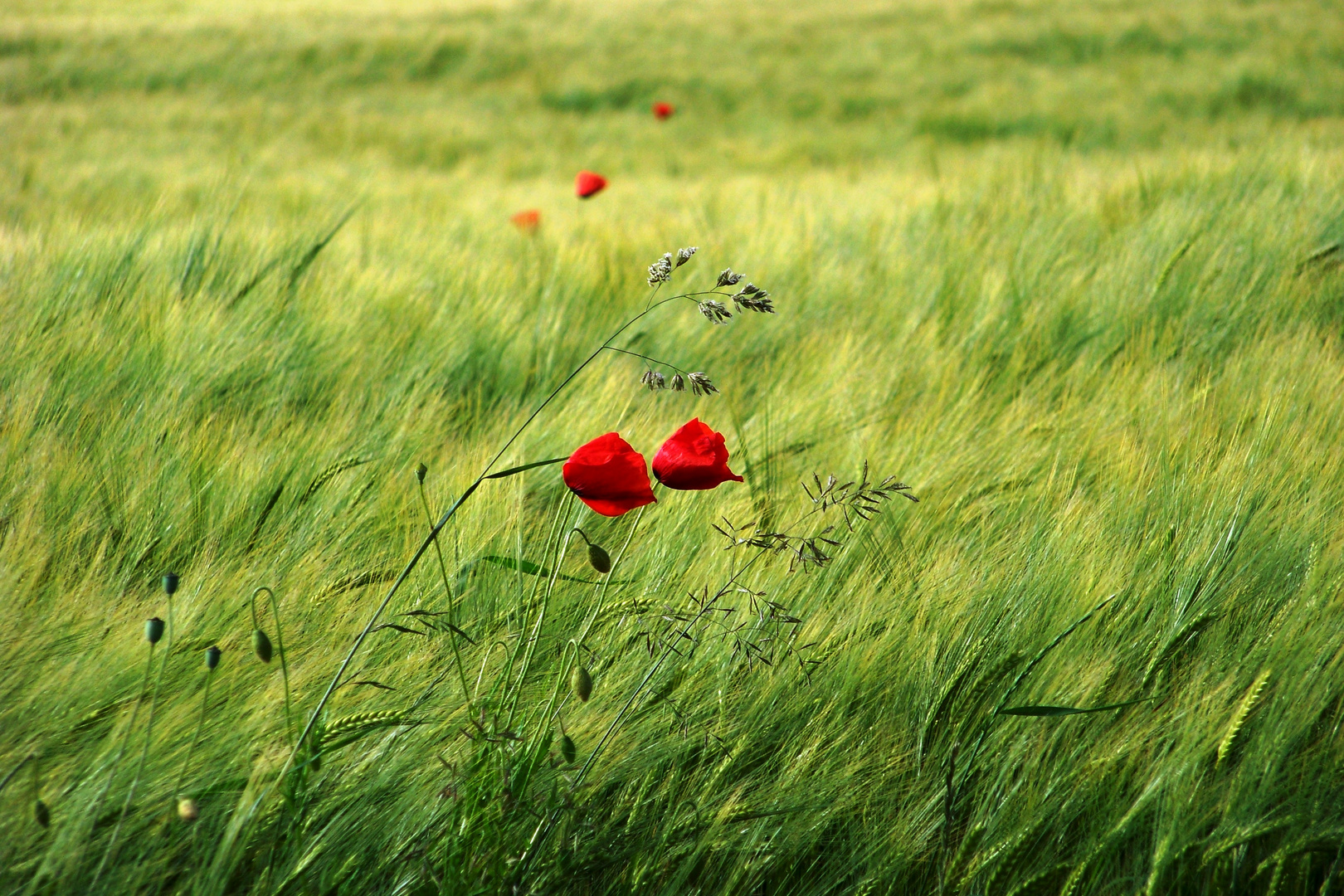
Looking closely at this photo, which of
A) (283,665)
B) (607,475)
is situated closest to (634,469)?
(607,475)

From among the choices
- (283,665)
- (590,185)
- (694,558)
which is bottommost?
→ (694,558)

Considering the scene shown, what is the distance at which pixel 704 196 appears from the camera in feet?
10.9

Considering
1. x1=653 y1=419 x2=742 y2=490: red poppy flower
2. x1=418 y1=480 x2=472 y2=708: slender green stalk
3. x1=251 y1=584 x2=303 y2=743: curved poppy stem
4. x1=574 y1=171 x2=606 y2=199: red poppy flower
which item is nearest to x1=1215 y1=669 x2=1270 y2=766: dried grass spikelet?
x1=653 y1=419 x2=742 y2=490: red poppy flower

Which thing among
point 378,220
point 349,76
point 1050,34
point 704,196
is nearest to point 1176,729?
point 378,220

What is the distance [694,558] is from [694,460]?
0.89ft

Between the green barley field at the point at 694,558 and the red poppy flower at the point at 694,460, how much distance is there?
72 mm

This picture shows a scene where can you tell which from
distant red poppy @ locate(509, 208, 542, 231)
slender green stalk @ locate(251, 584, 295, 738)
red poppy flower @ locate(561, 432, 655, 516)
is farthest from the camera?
distant red poppy @ locate(509, 208, 542, 231)

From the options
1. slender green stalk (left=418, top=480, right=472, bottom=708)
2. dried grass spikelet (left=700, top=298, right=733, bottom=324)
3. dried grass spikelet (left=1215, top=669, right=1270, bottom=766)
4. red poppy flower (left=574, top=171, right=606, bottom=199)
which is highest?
dried grass spikelet (left=700, top=298, right=733, bottom=324)

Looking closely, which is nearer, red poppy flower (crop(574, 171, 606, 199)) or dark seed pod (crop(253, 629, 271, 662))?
dark seed pod (crop(253, 629, 271, 662))

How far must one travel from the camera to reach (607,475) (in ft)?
2.23

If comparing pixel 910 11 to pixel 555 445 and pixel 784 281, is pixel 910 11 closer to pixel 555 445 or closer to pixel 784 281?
pixel 784 281

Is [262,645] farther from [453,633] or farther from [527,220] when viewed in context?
[527,220]

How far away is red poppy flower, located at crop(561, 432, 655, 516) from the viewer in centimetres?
67

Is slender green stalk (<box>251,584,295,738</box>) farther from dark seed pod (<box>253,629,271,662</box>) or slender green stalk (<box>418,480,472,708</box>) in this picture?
slender green stalk (<box>418,480,472,708</box>)
